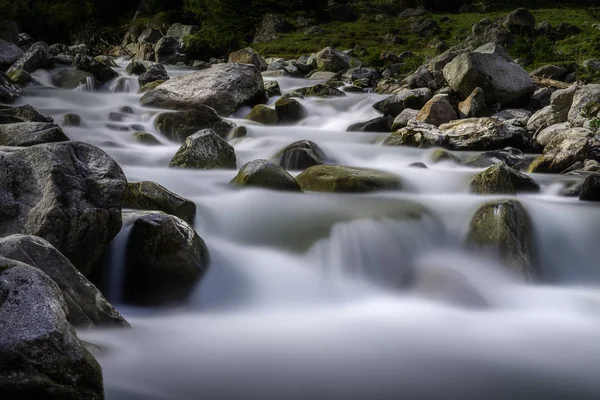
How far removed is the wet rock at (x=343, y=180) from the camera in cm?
895

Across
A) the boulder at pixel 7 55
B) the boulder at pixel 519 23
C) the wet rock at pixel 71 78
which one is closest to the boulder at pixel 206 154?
the wet rock at pixel 71 78

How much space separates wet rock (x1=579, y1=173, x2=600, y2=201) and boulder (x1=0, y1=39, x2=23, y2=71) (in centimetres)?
2136

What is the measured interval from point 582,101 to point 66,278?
12167mm

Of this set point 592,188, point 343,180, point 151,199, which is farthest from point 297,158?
point 592,188

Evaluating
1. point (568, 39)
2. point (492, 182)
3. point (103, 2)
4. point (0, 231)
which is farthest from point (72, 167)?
point (103, 2)

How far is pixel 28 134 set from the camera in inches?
353

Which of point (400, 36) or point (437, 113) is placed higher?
point (400, 36)

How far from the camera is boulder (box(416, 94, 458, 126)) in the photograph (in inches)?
585

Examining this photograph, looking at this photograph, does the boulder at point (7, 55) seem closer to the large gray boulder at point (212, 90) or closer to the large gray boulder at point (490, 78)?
the large gray boulder at point (212, 90)

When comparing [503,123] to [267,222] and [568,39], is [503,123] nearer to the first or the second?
[267,222]

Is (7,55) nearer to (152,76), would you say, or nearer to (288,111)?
(152,76)

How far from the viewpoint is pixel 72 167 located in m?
5.65

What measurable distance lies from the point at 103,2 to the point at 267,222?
62338mm

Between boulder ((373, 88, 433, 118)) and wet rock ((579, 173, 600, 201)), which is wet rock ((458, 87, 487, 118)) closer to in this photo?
boulder ((373, 88, 433, 118))
